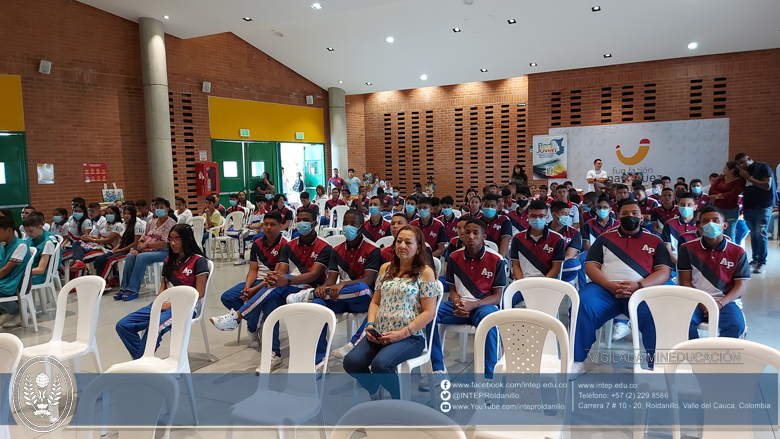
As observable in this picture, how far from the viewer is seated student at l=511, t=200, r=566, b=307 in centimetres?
445

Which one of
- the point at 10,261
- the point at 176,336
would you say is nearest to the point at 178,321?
the point at 176,336

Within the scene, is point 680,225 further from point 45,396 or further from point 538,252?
point 45,396

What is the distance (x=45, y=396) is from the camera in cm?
362

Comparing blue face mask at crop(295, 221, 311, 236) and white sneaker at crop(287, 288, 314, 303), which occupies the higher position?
blue face mask at crop(295, 221, 311, 236)

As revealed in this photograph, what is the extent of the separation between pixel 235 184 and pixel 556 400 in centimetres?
1218

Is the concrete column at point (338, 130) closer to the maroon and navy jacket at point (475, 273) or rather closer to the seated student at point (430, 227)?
the seated student at point (430, 227)

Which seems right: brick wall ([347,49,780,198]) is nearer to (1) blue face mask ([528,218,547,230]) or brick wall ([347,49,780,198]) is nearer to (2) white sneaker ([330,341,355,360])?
(1) blue face mask ([528,218,547,230])

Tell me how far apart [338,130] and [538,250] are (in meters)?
12.4

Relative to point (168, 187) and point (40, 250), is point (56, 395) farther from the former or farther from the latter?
point (168, 187)

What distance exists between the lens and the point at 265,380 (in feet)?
9.03

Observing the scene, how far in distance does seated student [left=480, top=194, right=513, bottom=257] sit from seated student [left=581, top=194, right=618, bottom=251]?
0.94 m

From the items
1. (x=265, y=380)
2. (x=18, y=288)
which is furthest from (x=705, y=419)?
(x=18, y=288)

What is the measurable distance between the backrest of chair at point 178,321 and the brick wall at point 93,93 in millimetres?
8144

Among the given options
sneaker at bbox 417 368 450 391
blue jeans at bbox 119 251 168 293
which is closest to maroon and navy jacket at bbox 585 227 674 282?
sneaker at bbox 417 368 450 391
